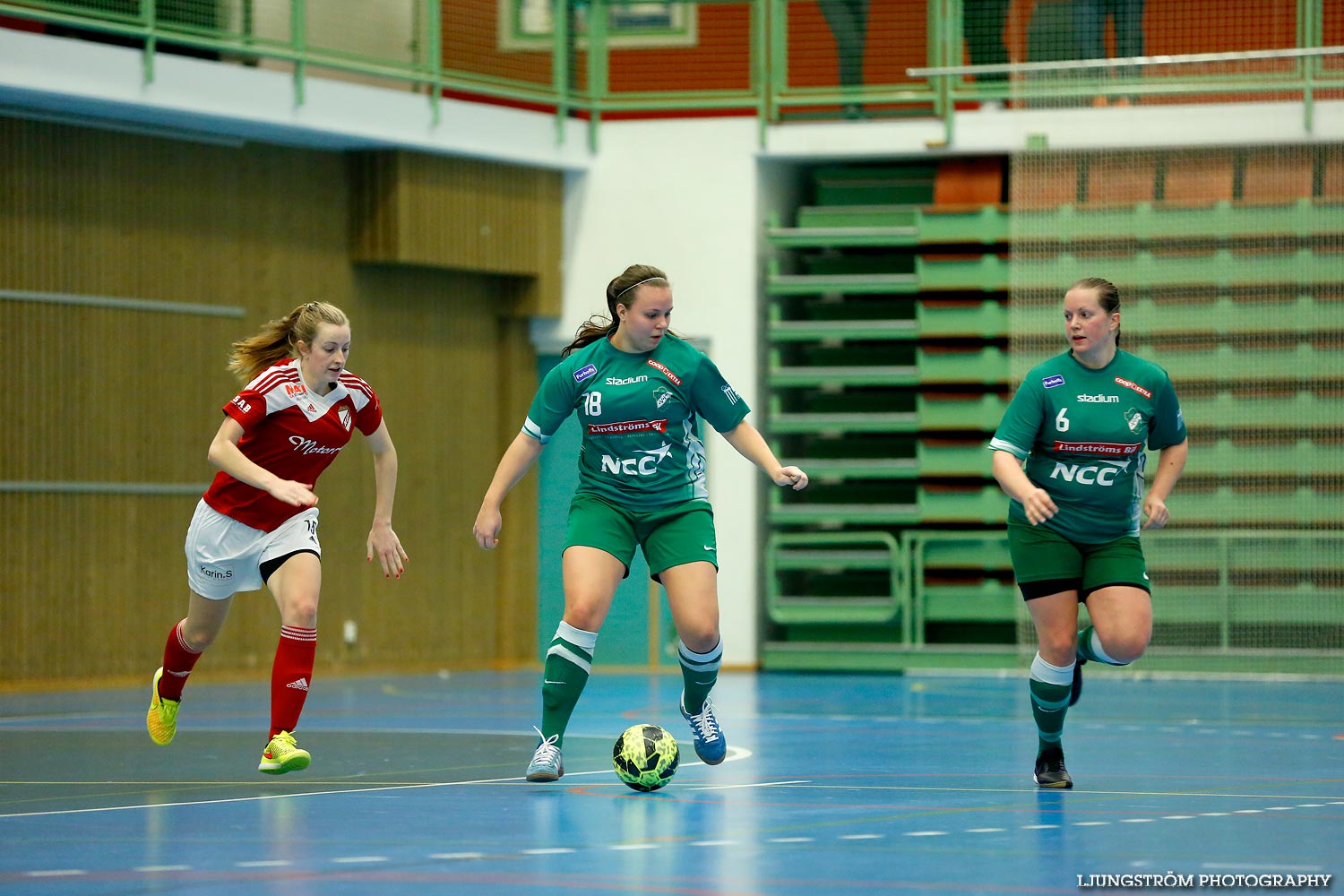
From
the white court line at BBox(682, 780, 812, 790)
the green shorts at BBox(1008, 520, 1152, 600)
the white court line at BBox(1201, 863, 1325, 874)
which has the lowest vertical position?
the white court line at BBox(682, 780, 812, 790)

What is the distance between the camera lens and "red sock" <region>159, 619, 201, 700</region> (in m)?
8.24

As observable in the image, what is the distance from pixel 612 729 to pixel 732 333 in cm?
671

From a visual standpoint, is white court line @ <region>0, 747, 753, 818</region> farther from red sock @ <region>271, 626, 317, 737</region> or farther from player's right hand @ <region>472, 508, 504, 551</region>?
player's right hand @ <region>472, 508, 504, 551</region>

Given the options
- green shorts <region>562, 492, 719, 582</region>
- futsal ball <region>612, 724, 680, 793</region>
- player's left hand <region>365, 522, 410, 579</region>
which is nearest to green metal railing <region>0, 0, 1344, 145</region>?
player's left hand <region>365, 522, 410, 579</region>

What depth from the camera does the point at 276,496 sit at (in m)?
7.52

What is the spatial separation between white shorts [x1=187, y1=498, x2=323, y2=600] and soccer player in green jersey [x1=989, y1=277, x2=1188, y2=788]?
305 cm

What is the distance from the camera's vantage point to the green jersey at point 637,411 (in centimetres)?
759

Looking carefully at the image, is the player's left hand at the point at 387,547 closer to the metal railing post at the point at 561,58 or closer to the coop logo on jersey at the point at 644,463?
the coop logo on jersey at the point at 644,463

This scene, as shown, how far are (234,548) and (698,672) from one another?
6.98 ft

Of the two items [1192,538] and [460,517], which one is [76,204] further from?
[1192,538]

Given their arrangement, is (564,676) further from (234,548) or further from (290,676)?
(234,548)

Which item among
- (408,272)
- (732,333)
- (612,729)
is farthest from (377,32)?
(612,729)

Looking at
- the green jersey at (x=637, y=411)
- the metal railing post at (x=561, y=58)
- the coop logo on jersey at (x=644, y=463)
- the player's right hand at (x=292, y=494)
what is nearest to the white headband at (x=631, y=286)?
the green jersey at (x=637, y=411)

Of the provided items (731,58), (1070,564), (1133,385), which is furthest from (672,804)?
(731,58)
